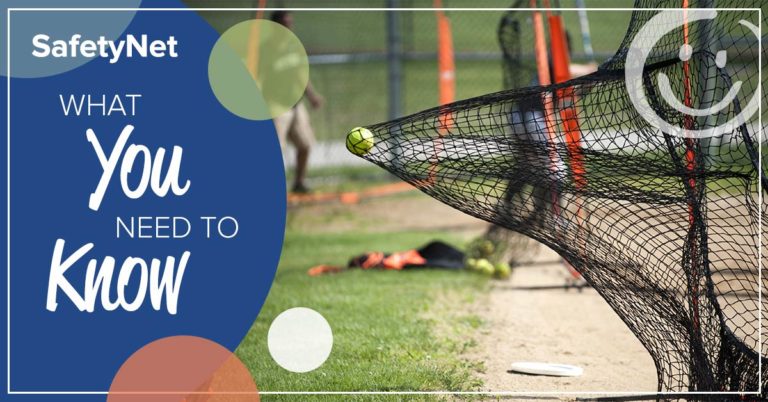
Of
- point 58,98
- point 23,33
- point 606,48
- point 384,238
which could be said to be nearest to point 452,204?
point 58,98

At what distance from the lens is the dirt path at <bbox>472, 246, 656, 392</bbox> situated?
5.40 m

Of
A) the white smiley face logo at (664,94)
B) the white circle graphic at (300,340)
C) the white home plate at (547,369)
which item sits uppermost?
the white smiley face logo at (664,94)

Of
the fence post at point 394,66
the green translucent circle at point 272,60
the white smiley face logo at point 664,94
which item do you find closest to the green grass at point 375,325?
the white smiley face logo at point 664,94

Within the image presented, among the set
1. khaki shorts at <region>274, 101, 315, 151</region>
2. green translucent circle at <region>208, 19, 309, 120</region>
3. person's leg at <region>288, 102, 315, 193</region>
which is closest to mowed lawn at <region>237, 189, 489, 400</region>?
green translucent circle at <region>208, 19, 309, 120</region>

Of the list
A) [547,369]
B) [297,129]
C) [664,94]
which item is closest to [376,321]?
[547,369]

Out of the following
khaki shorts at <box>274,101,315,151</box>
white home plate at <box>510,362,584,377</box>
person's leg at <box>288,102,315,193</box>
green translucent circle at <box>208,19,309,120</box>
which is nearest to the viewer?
Result: white home plate at <box>510,362,584,377</box>

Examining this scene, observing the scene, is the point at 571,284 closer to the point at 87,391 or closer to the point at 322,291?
the point at 322,291

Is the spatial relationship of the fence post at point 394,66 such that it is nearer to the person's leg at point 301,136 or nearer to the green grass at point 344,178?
the green grass at point 344,178

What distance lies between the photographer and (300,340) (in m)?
6.32

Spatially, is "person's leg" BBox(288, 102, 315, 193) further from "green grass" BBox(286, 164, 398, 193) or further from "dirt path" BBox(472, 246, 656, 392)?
"dirt path" BBox(472, 246, 656, 392)

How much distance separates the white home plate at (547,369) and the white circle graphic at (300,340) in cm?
118

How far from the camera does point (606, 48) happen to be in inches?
632

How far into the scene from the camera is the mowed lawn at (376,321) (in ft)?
17.5

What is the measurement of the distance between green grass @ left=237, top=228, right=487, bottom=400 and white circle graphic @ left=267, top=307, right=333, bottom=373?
60 mm
